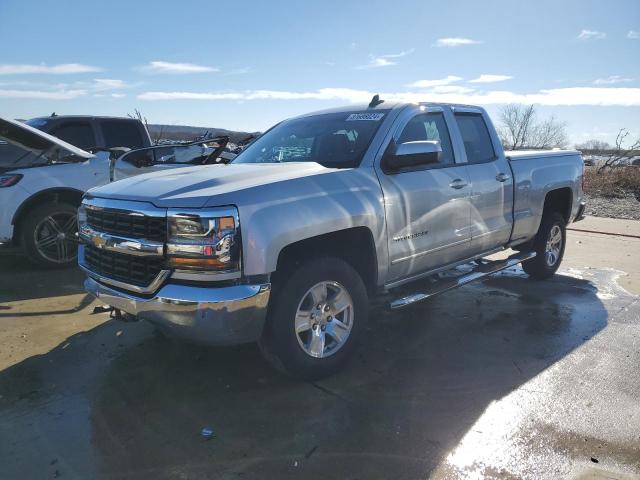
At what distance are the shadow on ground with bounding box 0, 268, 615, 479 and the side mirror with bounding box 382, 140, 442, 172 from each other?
151cm

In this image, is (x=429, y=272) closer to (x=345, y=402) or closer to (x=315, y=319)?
(x=315, y=319)

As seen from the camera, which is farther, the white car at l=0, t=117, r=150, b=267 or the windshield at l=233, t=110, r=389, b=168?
the white car at l=0, t=117, r=150, b=267

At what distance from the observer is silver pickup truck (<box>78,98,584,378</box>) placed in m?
3.05

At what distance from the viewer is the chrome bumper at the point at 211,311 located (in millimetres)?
3002

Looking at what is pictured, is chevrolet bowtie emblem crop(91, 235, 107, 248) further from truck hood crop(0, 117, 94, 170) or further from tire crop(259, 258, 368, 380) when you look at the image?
truck hood crop(0, 117, 94, 170)

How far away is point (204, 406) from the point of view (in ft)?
10.9

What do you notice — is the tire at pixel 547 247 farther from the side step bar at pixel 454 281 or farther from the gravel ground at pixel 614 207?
the gravel ground at pixel 614 207

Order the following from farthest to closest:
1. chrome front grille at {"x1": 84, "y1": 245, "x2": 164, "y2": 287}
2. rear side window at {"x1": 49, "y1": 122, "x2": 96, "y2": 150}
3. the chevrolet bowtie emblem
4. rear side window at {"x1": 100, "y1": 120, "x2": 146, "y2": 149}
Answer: rear side window at {"x1": 100, "y1": 120, "x2": 146, "y2": 149}, rear side window at {"x1": 49, "y1": 122, "x2": 96, "y2": 150}, the chevrolet bowtie emblem, chrome front grille at {"x1": 84, "y1": 245, "x2": 164, "y2": 287}

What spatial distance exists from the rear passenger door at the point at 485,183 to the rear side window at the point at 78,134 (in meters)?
5.94

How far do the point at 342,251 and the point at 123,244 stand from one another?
5.00 ft

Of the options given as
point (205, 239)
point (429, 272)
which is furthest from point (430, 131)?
point (205, 239)

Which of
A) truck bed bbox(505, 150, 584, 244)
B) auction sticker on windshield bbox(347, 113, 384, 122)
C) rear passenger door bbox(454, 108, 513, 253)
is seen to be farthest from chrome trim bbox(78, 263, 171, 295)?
truck bed bbox(505, 150, 584, 244)

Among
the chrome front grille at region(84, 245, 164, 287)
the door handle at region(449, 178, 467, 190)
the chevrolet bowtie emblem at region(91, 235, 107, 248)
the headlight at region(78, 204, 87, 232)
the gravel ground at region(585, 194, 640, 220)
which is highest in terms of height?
the door handle at region(449, 178, 467, 190)

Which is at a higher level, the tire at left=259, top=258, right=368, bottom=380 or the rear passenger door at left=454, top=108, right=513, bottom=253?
the rear passenger door at left=454, top=108, right=513, bottom=253
